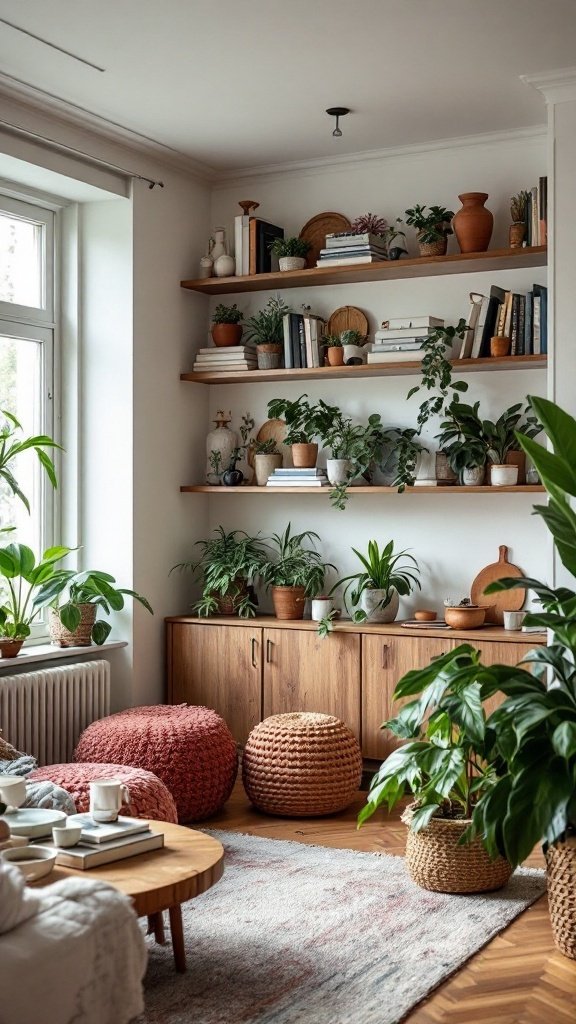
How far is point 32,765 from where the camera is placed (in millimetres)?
3713

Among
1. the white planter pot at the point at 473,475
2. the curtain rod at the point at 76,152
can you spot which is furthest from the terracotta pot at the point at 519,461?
the curtain rod at the point at 76,152

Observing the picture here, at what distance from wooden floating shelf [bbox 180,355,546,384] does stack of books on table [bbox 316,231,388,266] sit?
47cm

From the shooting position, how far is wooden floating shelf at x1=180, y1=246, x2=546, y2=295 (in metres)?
4.82

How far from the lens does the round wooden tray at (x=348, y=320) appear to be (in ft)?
17.5

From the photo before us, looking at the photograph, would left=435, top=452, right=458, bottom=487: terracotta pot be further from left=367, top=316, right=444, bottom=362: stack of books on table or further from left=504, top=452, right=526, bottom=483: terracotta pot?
left=367, top=316, right=444, bottom=362: stack of books on table

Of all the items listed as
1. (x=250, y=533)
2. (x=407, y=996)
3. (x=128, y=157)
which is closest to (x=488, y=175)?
(x=128, y=157)

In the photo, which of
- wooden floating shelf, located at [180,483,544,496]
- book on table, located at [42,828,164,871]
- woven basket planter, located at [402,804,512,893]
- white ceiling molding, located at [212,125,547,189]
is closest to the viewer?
book on table, located at [42,828,164,871]

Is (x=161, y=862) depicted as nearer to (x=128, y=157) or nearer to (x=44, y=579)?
(x=44, y=579)

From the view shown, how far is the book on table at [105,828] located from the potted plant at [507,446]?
2351 millimetres

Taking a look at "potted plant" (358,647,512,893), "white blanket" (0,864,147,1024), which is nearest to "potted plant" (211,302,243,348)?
"potted plant" (358,647,512,893)

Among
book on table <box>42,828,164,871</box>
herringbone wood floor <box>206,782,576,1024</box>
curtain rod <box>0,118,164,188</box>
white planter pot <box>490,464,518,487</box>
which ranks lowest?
herringbone wood floor <box>206,782,576,1024</box>

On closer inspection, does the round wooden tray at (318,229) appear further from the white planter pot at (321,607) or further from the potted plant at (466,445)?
the white planter pot at (321,607)

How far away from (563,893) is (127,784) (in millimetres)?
1366

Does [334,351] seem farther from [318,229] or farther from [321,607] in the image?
[321,607]
